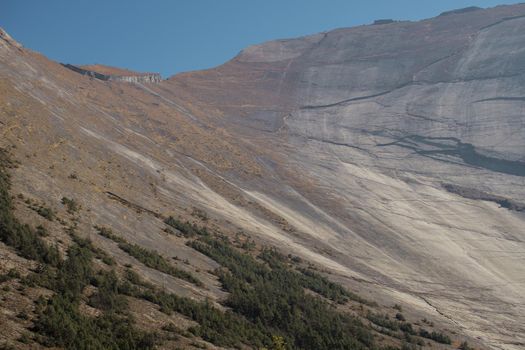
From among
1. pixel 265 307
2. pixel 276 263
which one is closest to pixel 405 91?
pixel 276 263

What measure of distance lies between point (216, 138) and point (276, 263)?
28.3 meters

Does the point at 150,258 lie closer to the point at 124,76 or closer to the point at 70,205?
the point at 70,205

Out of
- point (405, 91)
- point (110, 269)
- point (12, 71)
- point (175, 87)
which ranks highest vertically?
point (405, 91)

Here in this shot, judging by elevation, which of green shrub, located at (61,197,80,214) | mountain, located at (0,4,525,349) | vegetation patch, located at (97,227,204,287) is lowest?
vegetation patch, located at (97,227,204,287)

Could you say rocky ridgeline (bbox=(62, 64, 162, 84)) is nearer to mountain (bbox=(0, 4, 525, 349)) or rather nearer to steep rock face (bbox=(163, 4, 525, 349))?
mountain (bbox=(0, 4, 525, 349))

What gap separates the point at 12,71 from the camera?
4084 cm

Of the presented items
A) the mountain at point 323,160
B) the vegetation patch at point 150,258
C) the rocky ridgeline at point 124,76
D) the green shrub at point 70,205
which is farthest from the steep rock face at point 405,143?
the green shrub at point 70,205

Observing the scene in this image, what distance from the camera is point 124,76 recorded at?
230 feet

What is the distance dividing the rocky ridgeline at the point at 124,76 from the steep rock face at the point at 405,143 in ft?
8.92

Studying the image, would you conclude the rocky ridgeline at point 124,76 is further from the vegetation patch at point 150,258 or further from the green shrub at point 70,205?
the vegetation patch at point 150,258

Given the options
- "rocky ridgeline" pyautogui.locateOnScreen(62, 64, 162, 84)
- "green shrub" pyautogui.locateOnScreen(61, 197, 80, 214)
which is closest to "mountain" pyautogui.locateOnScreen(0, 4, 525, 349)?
"green shrub" pyautogui.locateOnScreen(61, 197, 80, 214)

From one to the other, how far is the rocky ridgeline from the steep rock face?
2.72m

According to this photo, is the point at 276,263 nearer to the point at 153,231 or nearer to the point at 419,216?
the point at 153,231

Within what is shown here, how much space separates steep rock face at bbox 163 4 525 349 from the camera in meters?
41.8
